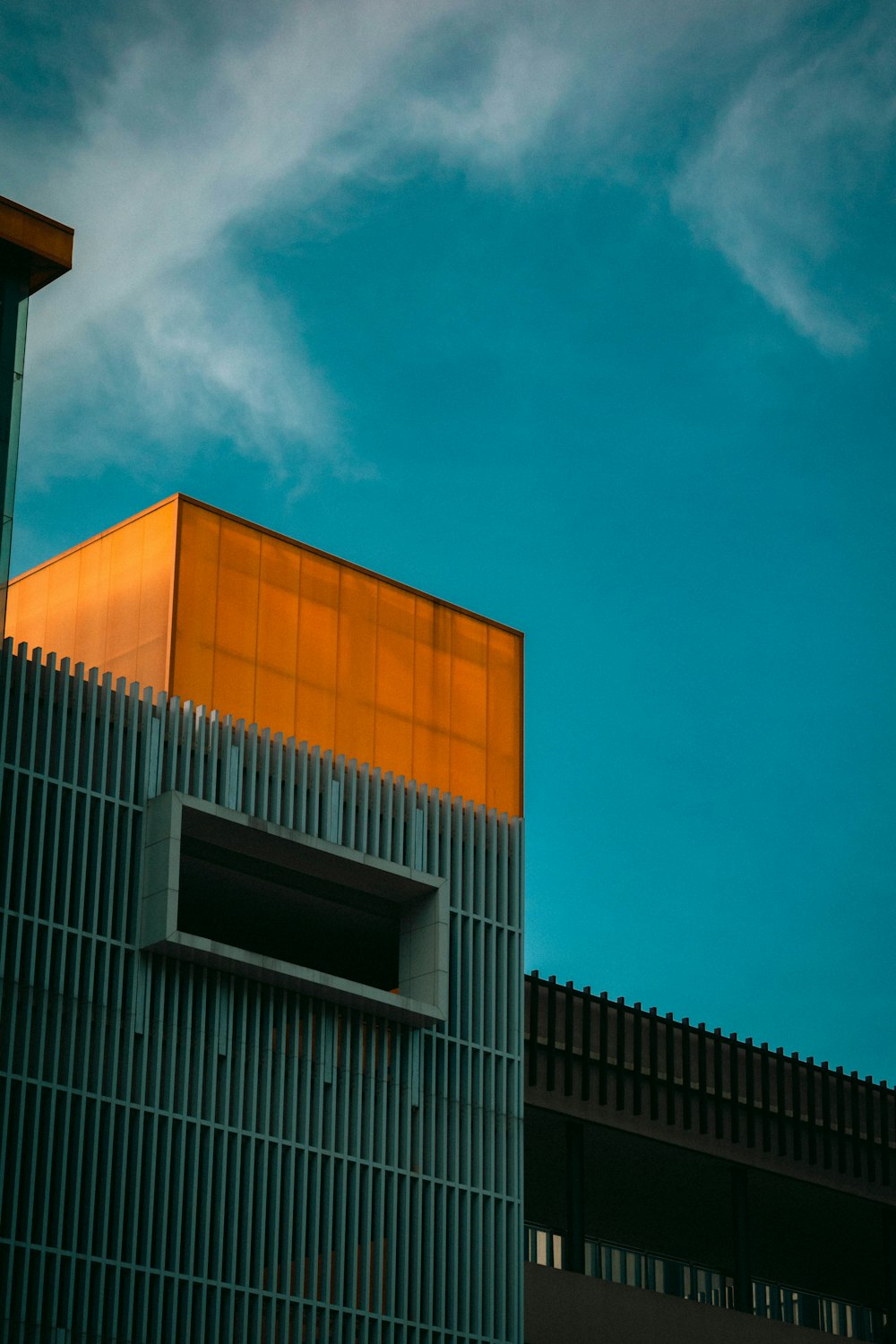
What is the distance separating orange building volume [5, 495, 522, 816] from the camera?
3409 centimetres

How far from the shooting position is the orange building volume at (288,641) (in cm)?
3409

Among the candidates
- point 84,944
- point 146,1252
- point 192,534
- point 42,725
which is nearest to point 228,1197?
point 146,1252

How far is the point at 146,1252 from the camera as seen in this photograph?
94.9 feet

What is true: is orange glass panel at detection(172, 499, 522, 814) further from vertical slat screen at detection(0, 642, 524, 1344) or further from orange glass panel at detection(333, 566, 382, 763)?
vertical slat screen at detection(0, 642, 524, 1344)

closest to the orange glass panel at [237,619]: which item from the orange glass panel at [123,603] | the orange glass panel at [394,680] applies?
the orange glass panel at [123,603]

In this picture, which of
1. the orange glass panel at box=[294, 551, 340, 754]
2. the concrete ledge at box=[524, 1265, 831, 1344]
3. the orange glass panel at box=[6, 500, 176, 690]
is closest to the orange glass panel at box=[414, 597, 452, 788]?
the orange glass panel at box=[294, 551, 340, 754]

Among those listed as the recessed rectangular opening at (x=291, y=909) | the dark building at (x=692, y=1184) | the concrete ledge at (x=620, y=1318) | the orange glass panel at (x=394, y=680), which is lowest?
the concrete ledge at (x=620, y=1318)

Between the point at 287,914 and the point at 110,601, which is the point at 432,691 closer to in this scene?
the point at 287,914

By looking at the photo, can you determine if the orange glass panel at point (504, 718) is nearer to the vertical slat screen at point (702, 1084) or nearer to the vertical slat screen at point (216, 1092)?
the vertical slat screen at point (216, 1092)

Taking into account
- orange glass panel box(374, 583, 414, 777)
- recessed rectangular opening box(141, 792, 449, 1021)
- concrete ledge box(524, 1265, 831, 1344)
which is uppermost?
orange glass panel box(374, 583, 414, 777)

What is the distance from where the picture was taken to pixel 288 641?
35.2 meters

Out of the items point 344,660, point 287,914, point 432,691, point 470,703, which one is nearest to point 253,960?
point 287,914

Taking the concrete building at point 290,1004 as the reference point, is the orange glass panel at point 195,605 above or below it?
above

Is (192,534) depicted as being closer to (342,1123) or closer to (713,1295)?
(342,1123)
